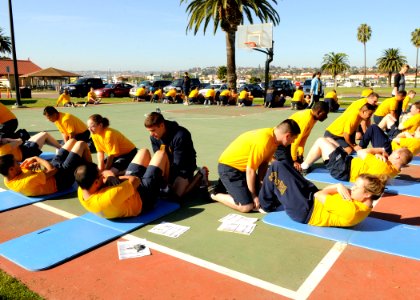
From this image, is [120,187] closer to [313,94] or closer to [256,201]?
[256,201]

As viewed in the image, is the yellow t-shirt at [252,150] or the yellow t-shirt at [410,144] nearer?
the yellow t-shirt at [252,150]

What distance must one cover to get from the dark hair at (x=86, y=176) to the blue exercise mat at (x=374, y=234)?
7.00 ft

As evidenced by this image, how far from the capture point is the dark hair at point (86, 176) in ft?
11.8

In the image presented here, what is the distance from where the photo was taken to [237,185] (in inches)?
177

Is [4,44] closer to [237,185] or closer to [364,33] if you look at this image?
[237,185]

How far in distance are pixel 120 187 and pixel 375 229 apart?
9.84 ft

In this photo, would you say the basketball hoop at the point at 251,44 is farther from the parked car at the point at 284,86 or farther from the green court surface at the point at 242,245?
the green court surface at the point at 242,245

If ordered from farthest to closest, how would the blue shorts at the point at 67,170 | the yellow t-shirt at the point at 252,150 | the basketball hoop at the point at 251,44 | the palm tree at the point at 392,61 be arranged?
the palm tree at the point at 392,61
the basketball hoop at the point at 251,44
the blue shorts at the point at 67,170
the yellow t-shirt at the point at 252,150

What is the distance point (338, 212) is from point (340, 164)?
203cm

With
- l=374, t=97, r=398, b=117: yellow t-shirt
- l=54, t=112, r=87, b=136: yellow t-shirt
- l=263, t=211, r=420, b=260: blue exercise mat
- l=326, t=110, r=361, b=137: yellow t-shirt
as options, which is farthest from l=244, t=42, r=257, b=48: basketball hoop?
l=263, t=211, r=420, b=260: blue exercise mat

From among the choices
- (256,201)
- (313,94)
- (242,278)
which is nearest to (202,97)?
(313,94)

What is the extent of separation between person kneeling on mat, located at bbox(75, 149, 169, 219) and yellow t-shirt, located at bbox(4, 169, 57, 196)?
4.31 ft

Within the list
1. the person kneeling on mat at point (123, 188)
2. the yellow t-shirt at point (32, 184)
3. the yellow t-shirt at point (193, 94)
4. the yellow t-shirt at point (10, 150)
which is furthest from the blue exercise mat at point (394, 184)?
the yellow t-shirt at point (193, 94)

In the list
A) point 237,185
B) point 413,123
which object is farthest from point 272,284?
point 413,123
